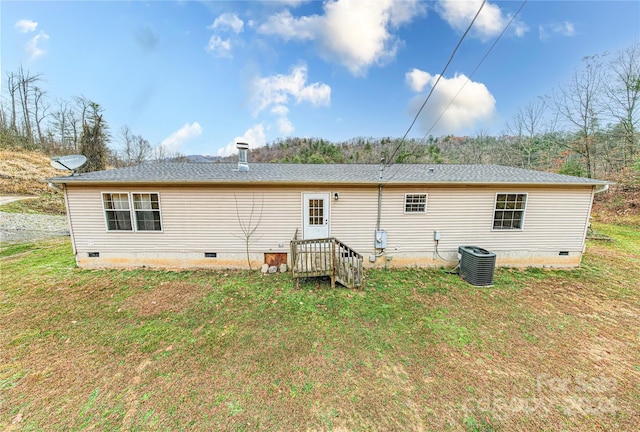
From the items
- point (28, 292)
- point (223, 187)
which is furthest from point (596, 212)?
point (28, 292)

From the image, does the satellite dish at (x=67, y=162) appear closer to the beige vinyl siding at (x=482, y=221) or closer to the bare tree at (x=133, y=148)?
the beige vinyl siding at (x=482, y=221)

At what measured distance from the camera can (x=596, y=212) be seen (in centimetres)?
1598

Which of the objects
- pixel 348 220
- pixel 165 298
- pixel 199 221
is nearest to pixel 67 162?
pixel 199 221

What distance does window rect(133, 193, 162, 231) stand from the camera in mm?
6871

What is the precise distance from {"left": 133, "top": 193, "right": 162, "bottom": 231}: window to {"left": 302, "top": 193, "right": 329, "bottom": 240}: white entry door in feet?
14.7

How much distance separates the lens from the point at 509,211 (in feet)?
23.6

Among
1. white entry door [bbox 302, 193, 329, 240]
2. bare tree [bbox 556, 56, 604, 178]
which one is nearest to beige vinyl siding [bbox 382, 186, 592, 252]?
white entry door [bbox 302, 193, 329, 240]

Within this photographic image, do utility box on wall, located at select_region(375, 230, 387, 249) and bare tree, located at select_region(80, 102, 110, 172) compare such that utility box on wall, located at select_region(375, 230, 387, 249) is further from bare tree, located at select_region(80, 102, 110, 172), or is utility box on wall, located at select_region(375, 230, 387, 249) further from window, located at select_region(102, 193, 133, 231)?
bare tree, located at select_region(80, 102, 110, 172)

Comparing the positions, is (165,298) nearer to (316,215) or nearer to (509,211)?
(316,215)

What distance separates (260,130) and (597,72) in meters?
25.8

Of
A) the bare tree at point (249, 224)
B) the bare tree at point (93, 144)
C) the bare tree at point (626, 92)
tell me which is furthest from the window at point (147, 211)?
the bare tree at point (626, 92)

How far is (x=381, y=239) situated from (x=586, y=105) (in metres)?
23.4

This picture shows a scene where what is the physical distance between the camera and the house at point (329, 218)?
6871 mm

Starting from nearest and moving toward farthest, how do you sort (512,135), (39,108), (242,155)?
(242,155) < (512,135) < (39,108)
